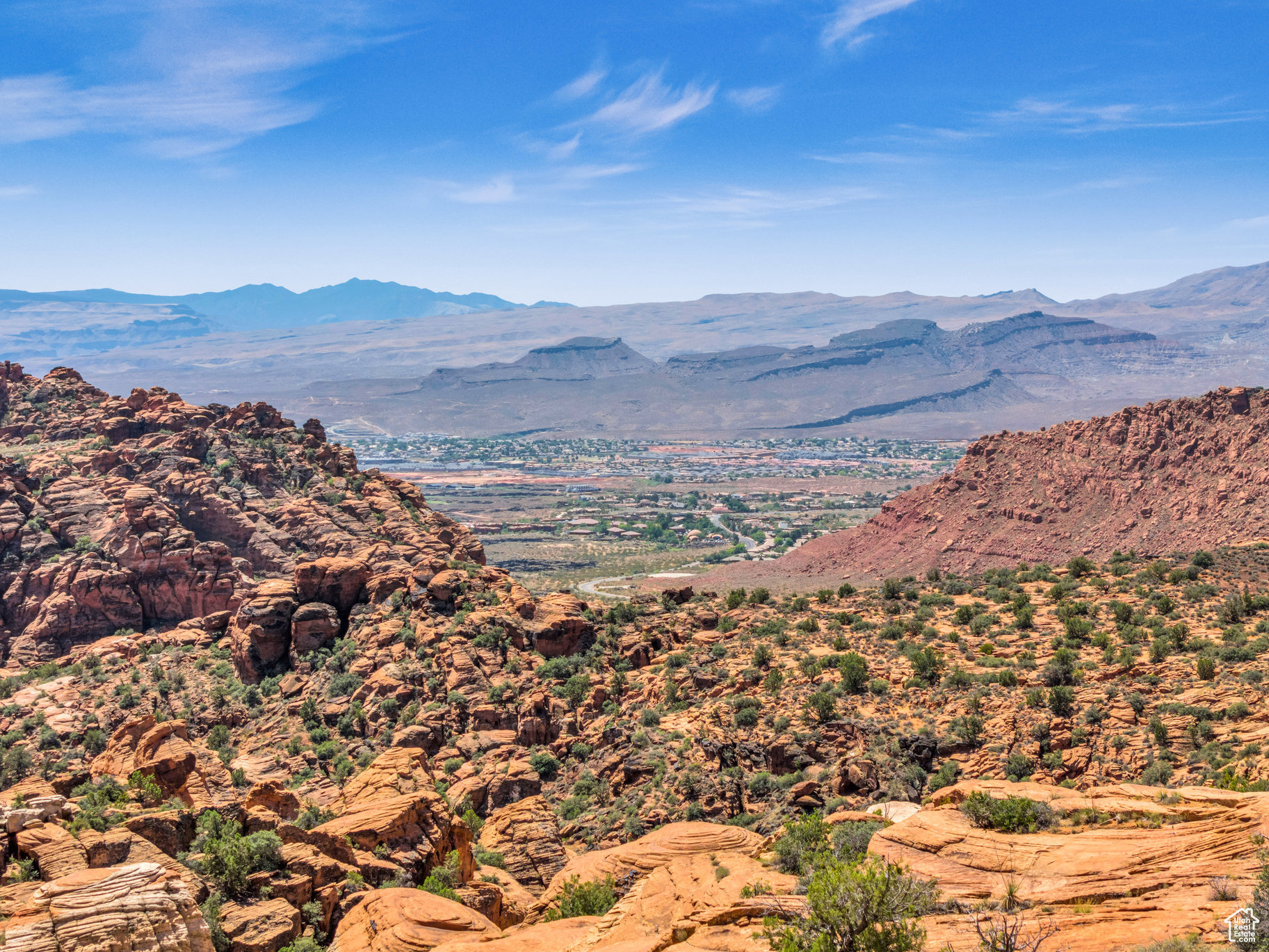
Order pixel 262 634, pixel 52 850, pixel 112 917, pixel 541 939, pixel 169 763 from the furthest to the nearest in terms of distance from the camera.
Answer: pixel 262 634
pixel 169 763
pixel 52 850
pixel 541 939
pixel 112 917

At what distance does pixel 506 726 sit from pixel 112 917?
2270 cm

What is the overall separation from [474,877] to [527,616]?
19285 mm

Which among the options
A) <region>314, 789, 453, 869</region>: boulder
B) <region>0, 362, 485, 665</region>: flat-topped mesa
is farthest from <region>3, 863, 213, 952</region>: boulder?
<region>0, 362, 485, 665</region>: flat-topped mesa

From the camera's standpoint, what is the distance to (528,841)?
31.5 meters

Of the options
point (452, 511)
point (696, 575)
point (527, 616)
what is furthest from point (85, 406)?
point (452, 511)

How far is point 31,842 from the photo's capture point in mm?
23547

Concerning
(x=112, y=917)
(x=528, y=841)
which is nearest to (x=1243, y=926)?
(x=112, y=917)

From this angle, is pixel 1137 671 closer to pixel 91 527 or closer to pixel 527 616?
pixel 527 616

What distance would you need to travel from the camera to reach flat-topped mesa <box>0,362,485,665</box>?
50.8 meters

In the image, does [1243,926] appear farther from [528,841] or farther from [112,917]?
[528,841]

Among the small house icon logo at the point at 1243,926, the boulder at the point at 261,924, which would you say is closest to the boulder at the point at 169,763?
the boulder at the point at 261,924

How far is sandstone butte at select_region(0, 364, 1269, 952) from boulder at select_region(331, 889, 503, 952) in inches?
4.6

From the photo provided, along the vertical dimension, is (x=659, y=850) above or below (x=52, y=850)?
below

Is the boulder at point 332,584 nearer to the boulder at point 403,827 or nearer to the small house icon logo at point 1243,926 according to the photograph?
the boulder at point 403,827
